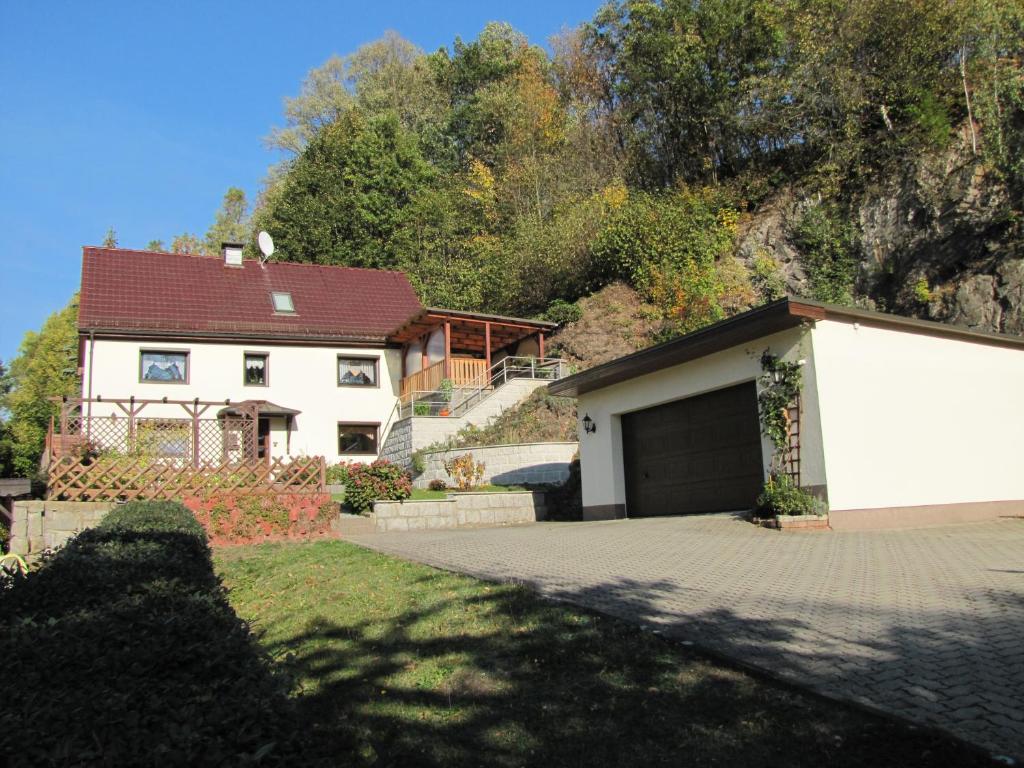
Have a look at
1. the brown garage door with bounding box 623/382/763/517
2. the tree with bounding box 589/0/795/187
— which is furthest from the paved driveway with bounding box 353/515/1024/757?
the tree with bounding box 589/0/795/187

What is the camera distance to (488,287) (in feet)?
117

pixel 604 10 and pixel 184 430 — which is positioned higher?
pixel 604 10

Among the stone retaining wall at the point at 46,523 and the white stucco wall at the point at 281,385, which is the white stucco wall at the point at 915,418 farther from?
the white stucco wall at the point at 281,385

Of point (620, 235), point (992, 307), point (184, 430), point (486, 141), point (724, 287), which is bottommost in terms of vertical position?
point (184, 430)

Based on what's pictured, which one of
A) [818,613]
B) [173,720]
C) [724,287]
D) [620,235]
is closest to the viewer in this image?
[173,720]

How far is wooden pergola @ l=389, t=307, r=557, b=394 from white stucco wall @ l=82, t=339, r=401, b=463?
151cm

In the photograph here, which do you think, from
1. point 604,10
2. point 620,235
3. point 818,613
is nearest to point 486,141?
point 604,10

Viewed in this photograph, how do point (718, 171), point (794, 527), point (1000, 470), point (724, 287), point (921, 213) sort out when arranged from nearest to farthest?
point (794, 527) < point (1000, 470) < point (921, 213) < point (724, 287) < point (718, 171)

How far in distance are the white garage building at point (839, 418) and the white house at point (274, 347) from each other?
11.8 metres

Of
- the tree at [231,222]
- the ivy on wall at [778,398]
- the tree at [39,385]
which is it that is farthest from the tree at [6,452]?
the ivy on wall at [778,398]

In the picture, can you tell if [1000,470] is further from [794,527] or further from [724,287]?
[724,287]

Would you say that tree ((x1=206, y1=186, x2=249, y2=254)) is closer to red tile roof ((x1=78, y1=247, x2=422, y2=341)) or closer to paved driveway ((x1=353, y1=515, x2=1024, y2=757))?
red tile roof ((x1=78, y1=247, x2=422, y2=341))

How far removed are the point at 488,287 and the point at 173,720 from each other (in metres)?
33.6

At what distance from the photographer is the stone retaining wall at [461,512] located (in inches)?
605
